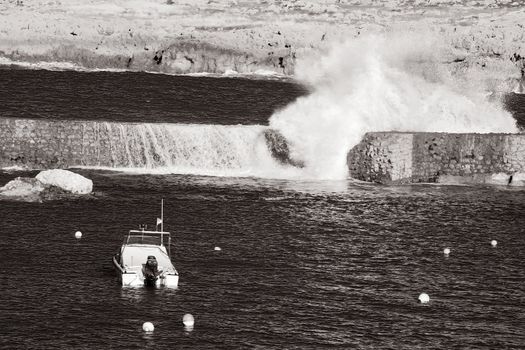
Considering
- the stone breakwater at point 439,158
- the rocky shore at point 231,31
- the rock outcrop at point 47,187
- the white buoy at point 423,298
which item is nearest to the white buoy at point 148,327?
the white buoy at point 423,298

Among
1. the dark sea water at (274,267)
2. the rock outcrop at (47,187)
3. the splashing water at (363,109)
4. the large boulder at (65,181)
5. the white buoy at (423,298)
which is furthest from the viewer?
the splashing water at (363,109)

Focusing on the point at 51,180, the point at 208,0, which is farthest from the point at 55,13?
the point at 51,180

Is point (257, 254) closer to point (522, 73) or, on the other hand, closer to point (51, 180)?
point (51, 180)

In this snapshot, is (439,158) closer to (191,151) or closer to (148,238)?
(191,151)

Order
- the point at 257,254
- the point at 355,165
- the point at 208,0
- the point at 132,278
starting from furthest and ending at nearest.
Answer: the point at 208,0 < the point at 355,165 < the point at 257,254 < the point at 132,278

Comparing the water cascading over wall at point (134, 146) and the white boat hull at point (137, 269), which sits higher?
the water cascading over wall at point (134, 146)

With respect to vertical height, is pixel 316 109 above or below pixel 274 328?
above

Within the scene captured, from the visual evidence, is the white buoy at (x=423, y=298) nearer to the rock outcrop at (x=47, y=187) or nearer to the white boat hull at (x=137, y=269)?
the white boat hull at (x=137, y=269)
